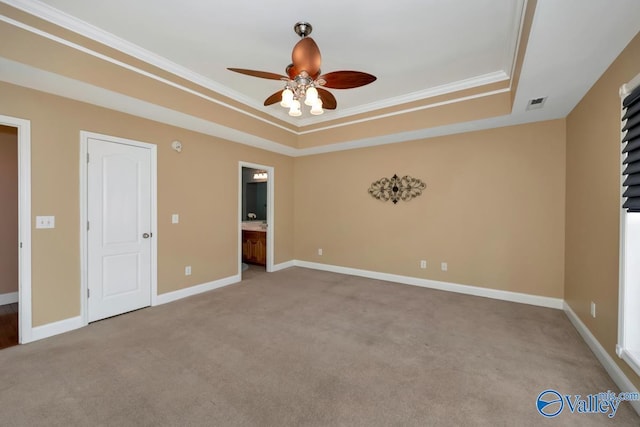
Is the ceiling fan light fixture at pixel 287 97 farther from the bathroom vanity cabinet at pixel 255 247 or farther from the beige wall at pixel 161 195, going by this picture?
the bathroom vanity cabinet at pixel 255 247

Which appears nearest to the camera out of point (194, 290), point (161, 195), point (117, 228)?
point (117, 228)

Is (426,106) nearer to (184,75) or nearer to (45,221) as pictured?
(184,75)

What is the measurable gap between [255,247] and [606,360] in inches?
206

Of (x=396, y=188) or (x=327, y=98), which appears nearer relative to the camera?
(x=327, y=98)

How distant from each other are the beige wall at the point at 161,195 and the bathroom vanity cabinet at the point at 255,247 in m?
0.33

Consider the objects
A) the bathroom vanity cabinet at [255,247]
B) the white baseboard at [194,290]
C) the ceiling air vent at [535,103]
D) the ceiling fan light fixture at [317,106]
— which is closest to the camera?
the ceiling fan light fixture at [317,106]

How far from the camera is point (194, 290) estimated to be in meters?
4.00

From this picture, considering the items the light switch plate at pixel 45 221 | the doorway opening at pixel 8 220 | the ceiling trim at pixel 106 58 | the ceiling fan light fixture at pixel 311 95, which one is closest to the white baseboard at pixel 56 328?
the light switch plate at pixel 45 221

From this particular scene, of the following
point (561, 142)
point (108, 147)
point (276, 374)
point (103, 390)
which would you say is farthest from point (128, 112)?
point (561, 142)

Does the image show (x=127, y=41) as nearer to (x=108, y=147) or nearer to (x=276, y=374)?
(x=108, y=147)

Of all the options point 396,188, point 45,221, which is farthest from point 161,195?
point 396,188

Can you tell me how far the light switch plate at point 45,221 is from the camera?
8.61 ft
